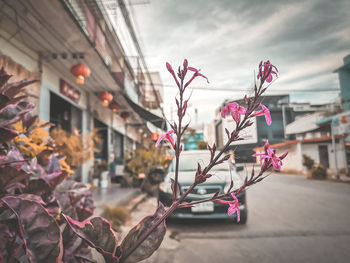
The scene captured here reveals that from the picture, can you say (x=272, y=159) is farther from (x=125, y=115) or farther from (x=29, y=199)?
(x=125, y=115)

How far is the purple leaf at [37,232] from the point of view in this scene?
0.48 meters

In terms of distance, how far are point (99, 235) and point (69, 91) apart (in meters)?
7.21

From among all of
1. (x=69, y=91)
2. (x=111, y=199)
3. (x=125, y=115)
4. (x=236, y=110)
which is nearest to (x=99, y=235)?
(x=236, y=110)

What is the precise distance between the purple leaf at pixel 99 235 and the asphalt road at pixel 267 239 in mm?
1276

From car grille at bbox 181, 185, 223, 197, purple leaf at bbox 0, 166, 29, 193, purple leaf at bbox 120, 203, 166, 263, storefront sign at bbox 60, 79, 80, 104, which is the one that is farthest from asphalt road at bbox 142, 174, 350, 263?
storefront sign at bbox 60, 79, 80, 104

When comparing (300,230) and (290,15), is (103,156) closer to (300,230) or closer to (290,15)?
(300,230)

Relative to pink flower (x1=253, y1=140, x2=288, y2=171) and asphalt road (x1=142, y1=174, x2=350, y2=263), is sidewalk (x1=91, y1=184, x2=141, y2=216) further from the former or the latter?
pink flower (x1=253, y1=140, x2=288, y2=171)

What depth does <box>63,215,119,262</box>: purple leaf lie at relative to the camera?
0.48 m

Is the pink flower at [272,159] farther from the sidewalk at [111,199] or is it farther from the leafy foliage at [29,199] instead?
the sidewalk at [111,199]

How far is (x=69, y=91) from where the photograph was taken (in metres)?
6.89

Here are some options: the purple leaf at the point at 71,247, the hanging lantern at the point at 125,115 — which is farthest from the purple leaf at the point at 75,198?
the hanging lantern at the point at 125,115

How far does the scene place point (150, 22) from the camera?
1.29 metres

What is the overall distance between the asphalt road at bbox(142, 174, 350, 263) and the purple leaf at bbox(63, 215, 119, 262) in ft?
4.19

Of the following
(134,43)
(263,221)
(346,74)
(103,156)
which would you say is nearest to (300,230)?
(263,221)
